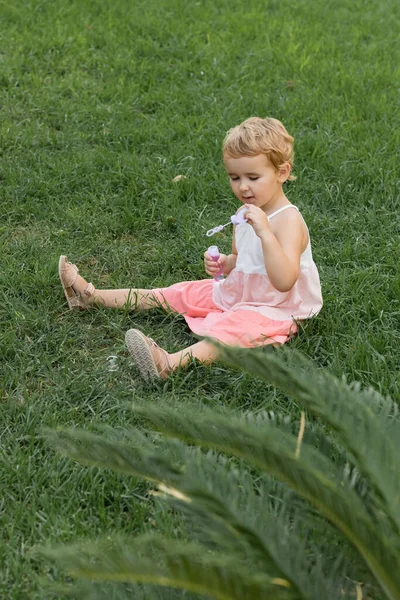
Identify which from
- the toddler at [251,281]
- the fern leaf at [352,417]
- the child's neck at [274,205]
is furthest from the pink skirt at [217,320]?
the fern leaf at [352,417]

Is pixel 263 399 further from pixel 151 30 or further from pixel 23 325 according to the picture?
pixel 151 30

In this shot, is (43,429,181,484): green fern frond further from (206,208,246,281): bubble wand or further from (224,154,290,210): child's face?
(224,154,290,210): child's face

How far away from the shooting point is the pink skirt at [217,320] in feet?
10.3

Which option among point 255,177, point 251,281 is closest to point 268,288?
point 251,281

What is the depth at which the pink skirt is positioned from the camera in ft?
10.3

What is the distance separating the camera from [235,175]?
323 centimetres

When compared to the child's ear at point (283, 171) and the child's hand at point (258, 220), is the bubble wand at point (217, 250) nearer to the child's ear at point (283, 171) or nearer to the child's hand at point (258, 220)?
the child's hand at point (258, 220)

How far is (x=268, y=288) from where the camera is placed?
3277 mm

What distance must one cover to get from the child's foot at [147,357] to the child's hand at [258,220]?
557mm

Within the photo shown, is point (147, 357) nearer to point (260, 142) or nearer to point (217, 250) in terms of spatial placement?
point (217, 250)

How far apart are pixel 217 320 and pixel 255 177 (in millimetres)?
560

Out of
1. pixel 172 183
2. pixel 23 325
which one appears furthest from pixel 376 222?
pixel 23 325

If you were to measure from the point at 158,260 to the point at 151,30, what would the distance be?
9.44 ft

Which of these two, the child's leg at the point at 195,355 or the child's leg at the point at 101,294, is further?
the child's leg at the point at 101,294
